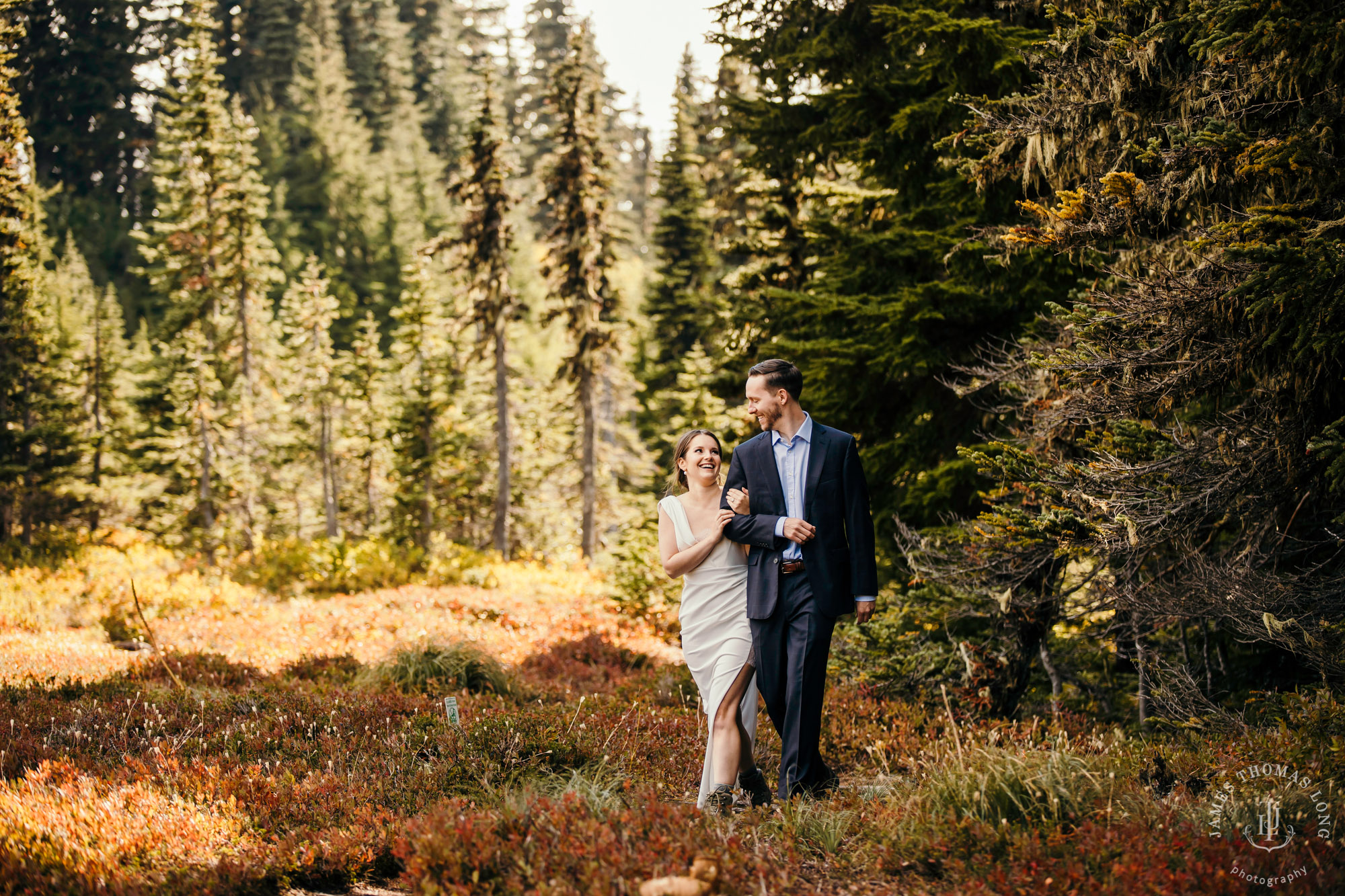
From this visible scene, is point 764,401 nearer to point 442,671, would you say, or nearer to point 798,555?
point 798,555

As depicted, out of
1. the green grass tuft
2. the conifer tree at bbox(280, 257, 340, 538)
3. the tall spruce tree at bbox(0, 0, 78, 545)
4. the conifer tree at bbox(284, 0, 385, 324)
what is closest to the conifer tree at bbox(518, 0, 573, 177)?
the conifer tree at bbox(284, 0, 385, 324)

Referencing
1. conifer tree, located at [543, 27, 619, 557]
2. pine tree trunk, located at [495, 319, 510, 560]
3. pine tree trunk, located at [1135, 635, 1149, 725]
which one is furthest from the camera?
pine tree trunk, located at [495, 319, 510, 560]

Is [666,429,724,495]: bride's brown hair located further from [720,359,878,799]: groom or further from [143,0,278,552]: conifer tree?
[143,0,278,552]: conifer tree

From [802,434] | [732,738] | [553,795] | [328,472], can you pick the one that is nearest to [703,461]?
[802,434]

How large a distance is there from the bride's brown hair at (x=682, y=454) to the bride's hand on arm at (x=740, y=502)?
1.06 ft

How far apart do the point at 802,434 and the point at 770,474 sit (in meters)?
0.34

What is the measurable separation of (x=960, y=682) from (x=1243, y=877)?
14.6ft

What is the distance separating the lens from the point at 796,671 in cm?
471

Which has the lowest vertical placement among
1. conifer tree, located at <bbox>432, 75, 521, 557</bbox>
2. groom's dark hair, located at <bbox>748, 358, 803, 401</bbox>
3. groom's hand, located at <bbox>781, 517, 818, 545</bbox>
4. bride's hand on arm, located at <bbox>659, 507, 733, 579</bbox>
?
bride's hand on arm, located at <bbox>659, 507, 733, 579</bbox>

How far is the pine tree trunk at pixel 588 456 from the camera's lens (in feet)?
82.1

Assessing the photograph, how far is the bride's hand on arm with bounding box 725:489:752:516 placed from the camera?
4.91m

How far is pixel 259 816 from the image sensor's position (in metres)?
4.46

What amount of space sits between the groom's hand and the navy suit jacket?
114mm

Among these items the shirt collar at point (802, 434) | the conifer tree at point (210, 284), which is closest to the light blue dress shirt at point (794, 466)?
the shirt collar at point (802, 434)
